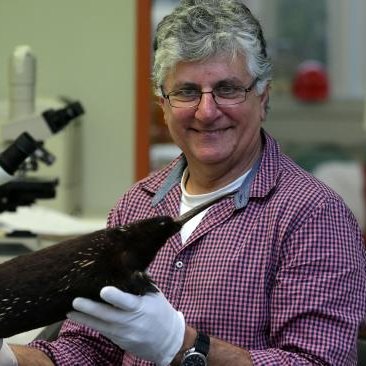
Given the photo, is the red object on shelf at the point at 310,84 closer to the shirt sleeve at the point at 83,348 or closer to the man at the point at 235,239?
the man at the point at 235,239

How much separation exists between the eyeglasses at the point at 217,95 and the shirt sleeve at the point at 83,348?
47 centimetres

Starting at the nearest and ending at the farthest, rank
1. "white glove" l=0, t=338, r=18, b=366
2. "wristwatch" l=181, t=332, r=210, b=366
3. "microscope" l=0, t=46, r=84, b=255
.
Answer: "wristwatch" l=181, t=332, r=210, b=366
"white glove" l=0, t=338, r=18, b=366
"microscope" l=0, t=46, r=84, b=255

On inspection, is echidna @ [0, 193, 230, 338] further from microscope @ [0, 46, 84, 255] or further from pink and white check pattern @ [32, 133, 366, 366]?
microscope @ [0, 46, 84, 255]

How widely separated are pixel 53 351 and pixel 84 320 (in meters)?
0.39

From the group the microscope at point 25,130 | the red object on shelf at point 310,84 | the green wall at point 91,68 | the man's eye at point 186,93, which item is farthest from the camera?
the red object on shelf at point 310,84

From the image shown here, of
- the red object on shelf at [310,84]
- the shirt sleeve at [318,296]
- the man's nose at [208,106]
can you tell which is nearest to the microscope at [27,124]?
the man's nose at [208,106]

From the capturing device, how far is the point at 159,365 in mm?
1343

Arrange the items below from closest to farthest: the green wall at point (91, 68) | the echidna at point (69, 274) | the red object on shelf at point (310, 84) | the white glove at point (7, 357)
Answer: the echidna at point (69, 274) → the white glove at point (7, 357) → the green wall at point (91, 68) → the red object on shelf at point (310, 84)

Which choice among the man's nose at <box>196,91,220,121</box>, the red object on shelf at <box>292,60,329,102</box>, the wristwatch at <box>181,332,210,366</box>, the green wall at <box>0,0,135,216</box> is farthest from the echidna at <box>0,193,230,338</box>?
the red object on shelf at <box>292,60,329,102</box>

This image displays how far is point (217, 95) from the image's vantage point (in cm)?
155

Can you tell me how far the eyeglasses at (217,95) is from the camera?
5.07ft

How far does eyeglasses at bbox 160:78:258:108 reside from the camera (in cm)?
155

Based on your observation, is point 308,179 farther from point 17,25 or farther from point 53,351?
point 17,25

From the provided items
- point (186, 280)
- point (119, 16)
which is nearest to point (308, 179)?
point (186, 280)
